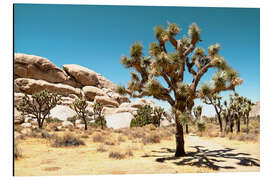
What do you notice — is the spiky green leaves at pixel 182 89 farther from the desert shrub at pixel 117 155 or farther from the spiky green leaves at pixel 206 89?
the desert shrub at pixel 117 155

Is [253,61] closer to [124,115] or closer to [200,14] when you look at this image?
[200,14]

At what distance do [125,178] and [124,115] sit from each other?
1893 centimetres

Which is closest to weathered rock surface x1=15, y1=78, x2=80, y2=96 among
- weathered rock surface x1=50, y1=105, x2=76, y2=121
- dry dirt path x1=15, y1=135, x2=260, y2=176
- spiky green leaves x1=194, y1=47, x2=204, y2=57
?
weathered rock surface x1=50, y1=105, x2=76, y2=121

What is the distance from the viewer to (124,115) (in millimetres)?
23641

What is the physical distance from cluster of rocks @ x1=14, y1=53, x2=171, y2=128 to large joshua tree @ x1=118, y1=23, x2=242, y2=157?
15.9m

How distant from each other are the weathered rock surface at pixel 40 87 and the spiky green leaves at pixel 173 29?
24.3 metres

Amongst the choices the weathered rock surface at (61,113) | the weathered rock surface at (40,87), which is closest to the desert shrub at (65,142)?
the weathered rock surface at (61,113)

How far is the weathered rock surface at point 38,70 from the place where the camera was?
25266mm

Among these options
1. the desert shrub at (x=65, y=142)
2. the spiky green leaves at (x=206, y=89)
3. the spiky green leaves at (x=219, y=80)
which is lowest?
the desert shrub at (x=65, y=142)

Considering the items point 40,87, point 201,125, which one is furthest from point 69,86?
point 201,125

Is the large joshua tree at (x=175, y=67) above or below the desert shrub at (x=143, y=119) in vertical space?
above

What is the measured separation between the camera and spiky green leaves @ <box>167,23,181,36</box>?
6.01m

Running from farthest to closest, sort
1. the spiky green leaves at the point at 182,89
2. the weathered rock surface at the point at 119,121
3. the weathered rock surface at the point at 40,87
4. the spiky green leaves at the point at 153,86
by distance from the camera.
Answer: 1. the weathered rock surface at the point at 40,87
2. the weathered rock surface at the point at 119,121
3. the spiky green leaves at the point at 182,89
4. the spiky green leaves at the point at 153,86
